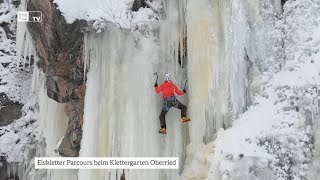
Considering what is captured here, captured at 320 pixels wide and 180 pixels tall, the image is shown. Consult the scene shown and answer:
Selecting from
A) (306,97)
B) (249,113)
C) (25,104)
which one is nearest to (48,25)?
(25,104)

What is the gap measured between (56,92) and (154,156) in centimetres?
298

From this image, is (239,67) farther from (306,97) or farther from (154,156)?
(154,156)

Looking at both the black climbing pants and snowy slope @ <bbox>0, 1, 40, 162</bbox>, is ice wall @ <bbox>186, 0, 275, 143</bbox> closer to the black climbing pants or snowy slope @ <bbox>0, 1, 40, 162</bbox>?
the black climbing pants

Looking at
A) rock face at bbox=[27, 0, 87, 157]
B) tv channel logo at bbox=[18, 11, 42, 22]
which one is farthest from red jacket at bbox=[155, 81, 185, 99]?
tv channel logo at bbox=[18, 11, 42, 22]

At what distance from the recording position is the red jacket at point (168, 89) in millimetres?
8508

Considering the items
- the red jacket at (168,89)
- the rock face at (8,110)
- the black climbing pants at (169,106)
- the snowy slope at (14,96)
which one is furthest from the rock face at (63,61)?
the black climbing pants at (169,106)

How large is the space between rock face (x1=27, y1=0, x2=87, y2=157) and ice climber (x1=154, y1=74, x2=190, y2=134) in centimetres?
209

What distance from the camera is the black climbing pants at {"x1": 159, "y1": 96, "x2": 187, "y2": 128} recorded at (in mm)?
8500

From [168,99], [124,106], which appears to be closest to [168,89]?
[168,99]

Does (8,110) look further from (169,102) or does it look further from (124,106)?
(169,102)

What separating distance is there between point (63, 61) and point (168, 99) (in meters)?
2.67

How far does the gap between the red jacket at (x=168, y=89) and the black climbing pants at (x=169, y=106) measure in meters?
0.08

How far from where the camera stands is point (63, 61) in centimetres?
986

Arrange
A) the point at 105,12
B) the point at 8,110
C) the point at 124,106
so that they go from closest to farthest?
the point at 124,106 → the point at 105,12 → the point at 8,110
